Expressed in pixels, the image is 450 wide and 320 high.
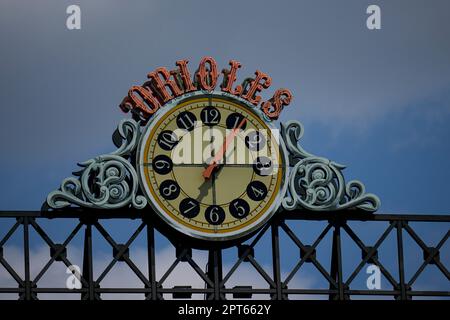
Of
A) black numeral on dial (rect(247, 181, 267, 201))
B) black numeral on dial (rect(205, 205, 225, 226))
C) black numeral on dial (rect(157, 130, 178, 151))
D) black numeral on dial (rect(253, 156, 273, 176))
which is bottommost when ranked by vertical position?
black numeral on dial (rect(205, 205, 225, 226))

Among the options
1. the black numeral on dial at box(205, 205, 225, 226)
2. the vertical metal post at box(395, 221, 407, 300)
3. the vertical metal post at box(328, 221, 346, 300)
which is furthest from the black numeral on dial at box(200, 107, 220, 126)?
the vertical metal post at box(395, 221, 407, 300)

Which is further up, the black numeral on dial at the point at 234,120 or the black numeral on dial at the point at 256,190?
the black numeral on dial at the point at 234,120

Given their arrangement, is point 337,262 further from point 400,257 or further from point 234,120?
point 234,120

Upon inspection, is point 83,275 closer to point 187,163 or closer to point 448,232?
point 187,163

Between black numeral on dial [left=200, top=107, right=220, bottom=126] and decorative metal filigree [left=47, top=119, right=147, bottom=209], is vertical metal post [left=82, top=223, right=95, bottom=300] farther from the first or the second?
black numeral on dial [left=200, top=107, right=220, bottom=126]

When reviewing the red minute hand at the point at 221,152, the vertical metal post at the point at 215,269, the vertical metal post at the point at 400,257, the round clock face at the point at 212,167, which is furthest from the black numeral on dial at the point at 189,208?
the vertical metal post at the point at 400,257

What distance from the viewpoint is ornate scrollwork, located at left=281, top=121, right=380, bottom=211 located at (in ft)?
222

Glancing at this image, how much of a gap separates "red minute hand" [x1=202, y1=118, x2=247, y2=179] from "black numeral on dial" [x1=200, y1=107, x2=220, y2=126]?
585 mm

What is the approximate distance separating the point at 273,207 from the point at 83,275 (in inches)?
227

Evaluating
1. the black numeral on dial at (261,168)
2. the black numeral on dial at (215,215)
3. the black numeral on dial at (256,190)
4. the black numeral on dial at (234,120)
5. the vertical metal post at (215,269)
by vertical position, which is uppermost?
the black numeral on dial at (234,120)

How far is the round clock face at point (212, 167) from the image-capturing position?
2650 inches

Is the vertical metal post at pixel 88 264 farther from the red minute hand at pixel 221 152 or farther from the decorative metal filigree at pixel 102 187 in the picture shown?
the red minute hand at pixel 221 152

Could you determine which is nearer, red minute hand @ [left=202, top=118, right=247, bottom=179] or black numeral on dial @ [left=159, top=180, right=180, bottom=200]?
black numeral on dial @ [left=159, top=180, right=180, bottom=200]
